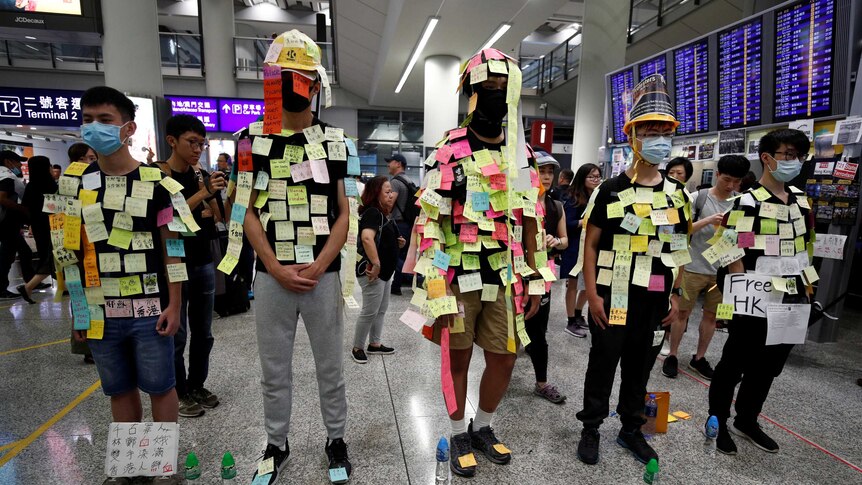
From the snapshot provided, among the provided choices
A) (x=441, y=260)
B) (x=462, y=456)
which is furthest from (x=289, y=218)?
(x=462, y=456)

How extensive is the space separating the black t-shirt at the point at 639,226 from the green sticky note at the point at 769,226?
486mm

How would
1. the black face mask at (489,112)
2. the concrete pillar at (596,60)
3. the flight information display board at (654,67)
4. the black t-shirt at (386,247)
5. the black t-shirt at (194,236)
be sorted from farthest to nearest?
the concrete pillar at (596,60), the flight information display board at (654,67), the black t-shirt at (386,247), the black t-shirt at (194,236), the black face mask at (489,112)

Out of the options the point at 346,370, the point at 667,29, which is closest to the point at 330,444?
the point at 346,370

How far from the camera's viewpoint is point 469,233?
6.52 feet

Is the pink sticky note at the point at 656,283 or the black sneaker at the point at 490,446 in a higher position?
the pink sticky note at the point at 656,283

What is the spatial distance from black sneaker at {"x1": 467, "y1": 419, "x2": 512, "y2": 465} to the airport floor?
4 cm

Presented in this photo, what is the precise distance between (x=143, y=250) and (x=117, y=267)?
0.39ft

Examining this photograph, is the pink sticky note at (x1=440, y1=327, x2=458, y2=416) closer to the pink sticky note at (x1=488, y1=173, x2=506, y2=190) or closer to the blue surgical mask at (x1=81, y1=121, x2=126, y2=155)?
the pink sticky note at (x1=488, y1=173, x2=506, y2=190)

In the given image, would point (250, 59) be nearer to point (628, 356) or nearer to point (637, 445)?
point (628, 356)

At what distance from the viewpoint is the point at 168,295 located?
197cm

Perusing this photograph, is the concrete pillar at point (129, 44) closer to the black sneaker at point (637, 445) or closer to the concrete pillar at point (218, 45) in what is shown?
the black sneaker at point (637, 445)

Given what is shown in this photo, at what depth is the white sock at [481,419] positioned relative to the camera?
7.41ft

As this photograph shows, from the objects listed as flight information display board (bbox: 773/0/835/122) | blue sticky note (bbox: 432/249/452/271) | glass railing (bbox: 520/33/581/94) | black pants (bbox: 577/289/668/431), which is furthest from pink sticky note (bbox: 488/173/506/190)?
glass railing (bbox: 520/33/581/94)

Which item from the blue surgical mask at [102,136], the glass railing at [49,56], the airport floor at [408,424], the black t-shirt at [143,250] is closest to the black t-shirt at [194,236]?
the black t-shirt at [143,250]
